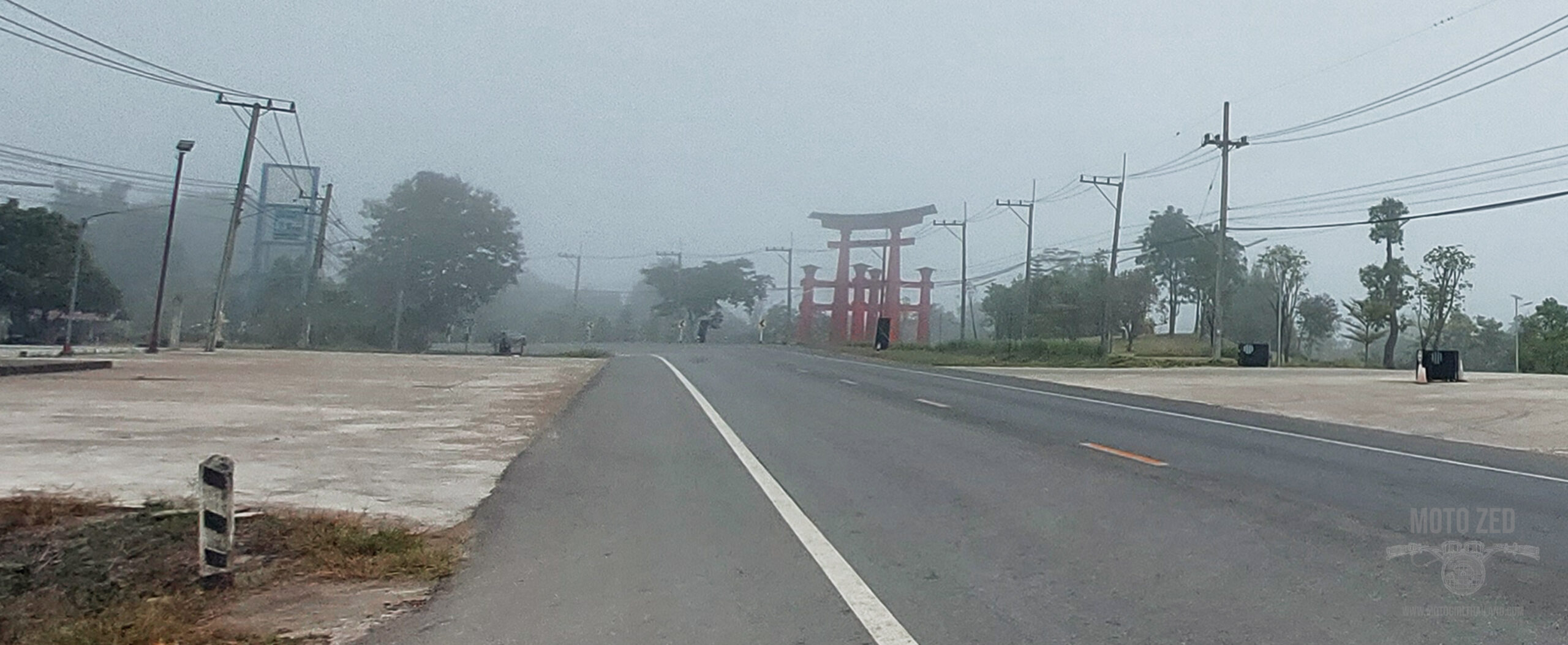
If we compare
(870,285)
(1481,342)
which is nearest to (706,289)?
(870,285)

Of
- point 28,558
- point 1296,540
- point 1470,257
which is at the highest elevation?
point 1470,257

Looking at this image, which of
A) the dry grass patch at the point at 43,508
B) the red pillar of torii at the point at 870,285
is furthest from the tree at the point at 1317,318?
the dry grass patch at the point at 43,508

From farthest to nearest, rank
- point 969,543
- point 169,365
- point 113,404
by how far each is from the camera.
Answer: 1. point 169,365
2. point 113,404
3. point 969,543

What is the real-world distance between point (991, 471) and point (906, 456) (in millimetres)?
1557

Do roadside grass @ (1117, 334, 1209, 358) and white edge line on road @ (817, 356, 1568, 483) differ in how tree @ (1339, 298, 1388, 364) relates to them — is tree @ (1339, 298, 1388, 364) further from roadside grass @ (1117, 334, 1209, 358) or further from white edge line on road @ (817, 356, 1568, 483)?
white edge line on road @ (817, 356, 1568, 483)

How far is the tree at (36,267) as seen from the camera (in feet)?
170

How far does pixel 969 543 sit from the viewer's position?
8.50m

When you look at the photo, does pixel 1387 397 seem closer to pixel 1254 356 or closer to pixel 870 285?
pixel 1254 356

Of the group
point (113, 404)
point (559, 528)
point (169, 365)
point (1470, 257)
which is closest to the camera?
point (559, 528)

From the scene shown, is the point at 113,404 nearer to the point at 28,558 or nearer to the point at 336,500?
the point at 336,500

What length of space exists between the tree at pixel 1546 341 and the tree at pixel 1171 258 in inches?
899

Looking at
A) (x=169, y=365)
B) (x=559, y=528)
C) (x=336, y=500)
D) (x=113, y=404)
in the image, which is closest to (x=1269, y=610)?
(x=559, y=528)

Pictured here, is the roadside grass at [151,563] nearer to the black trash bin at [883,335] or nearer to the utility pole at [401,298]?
the utility pole at [401,298]

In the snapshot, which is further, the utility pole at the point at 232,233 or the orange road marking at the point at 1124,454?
the utility pole at the point at 232,233
